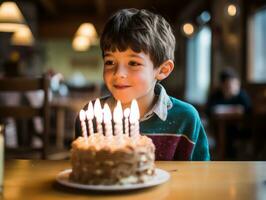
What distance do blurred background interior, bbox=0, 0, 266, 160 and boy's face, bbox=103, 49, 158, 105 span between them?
0.63 metres

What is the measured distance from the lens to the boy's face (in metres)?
1.31

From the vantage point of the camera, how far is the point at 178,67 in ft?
41.6

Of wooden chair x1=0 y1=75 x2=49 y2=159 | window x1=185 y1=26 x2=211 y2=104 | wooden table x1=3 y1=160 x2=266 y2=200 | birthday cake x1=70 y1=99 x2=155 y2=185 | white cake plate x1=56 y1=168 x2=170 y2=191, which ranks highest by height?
window x1=185 y1=26 x2=211 y2=104

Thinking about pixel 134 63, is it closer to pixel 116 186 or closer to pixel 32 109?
pixel 116 186

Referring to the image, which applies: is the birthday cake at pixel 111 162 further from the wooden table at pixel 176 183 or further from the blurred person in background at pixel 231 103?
the blurred person in background at pixel 231 103

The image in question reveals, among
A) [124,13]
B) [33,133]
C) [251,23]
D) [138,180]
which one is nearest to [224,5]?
[251,23]

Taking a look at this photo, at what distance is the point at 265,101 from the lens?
5652 mm

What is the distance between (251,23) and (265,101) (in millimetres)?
2128

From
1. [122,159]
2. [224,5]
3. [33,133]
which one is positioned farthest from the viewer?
[224,5]

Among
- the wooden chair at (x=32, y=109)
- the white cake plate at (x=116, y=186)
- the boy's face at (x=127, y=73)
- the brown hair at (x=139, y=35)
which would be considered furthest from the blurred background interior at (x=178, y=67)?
the white cake plate at (x=116, y=186)

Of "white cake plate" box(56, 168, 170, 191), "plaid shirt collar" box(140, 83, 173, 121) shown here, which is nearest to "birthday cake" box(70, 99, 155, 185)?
"white cake plate" box(56, 168, 170, 191)

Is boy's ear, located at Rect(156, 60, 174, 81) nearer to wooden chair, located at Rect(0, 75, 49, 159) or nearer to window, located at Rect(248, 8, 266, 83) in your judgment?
wooden chair, located at Rect(0, 75, 49, 159)

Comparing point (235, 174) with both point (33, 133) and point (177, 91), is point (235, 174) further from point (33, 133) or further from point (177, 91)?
point (177, 91)

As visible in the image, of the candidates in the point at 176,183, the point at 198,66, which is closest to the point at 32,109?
the point at 176,183
